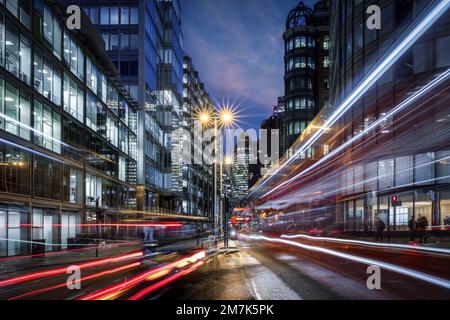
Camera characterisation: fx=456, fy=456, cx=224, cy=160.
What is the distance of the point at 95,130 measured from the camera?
146ft

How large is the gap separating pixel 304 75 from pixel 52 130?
257 feet

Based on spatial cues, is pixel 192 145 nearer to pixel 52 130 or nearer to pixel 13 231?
pixel 52 130

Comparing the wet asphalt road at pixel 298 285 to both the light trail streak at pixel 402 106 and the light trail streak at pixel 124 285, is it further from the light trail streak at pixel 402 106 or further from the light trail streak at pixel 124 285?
the light trail streak at pixel 402 106

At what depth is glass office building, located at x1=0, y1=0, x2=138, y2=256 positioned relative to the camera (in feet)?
92.4

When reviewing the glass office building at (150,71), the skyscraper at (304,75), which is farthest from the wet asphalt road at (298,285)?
the skyscraper at (304,75)

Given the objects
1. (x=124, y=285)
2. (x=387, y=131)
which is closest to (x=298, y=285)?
(x=124, y=285)

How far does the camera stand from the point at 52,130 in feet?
113

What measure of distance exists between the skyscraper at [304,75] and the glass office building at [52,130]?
197 ft

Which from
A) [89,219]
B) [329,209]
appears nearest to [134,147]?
[89,219]

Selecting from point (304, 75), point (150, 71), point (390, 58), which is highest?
point (304, 75)

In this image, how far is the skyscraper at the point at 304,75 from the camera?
104m

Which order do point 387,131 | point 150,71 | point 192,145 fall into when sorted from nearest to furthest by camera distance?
point 387,131 < point 150,71 < point 192,145

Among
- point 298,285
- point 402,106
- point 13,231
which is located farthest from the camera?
point 402,106
